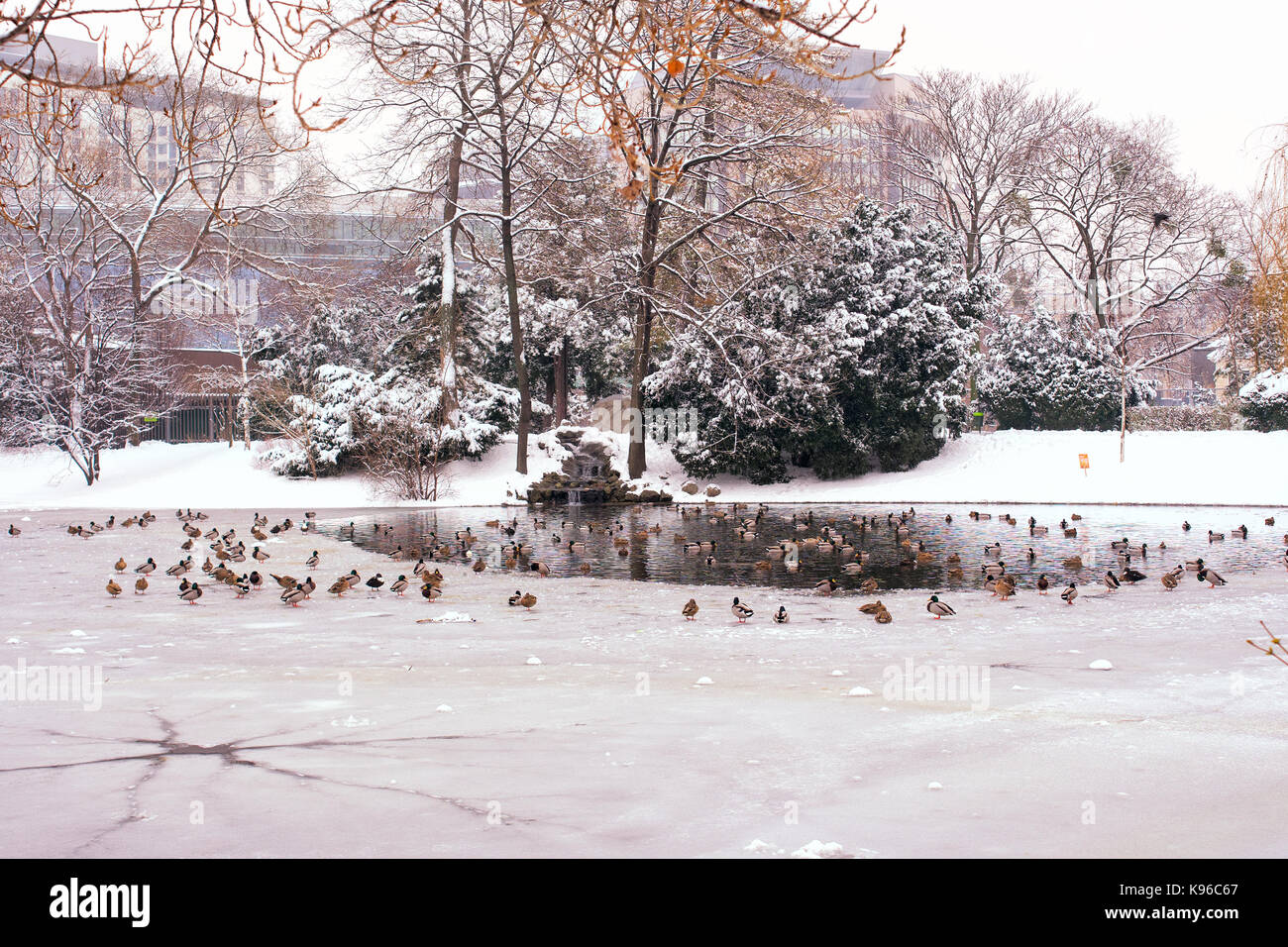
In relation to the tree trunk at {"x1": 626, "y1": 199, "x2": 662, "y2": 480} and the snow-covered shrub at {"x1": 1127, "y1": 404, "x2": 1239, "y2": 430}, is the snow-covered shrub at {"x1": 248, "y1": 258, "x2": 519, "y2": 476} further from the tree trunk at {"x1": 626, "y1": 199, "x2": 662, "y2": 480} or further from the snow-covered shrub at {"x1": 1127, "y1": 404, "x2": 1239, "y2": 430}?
the snow-covered shrub at {"x1": 1127, "y1": 404, "x2": 1239, "y2": 430}

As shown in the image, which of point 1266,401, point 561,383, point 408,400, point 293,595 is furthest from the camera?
point 561,383

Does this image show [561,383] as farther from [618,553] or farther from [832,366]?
[618,553]

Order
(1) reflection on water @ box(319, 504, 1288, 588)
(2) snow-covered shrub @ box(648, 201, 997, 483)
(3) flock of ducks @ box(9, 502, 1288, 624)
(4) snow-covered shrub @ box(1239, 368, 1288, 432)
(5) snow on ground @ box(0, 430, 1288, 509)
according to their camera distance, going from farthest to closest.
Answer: (4) snow-covered shrub @ box(1239, 368, 1288, 432), (2) snow-covered shrub @ box(648, 201, 997, 483), (5) snow on ground @ box(0, 430, 1288, 509), (1) reflection on water @ box(319, 504, 1288, 588), (3) flock of ducks @ box(9, 502, 1288, 624)

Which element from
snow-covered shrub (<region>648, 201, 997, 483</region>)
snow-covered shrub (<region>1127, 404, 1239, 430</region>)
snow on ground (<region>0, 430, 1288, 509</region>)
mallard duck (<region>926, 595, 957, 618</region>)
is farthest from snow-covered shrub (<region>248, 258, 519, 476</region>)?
snow-covered shrub (<region>1127, 404, 1239, 430</region>)

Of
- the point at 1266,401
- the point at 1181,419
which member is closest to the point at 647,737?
the point at 1266,401

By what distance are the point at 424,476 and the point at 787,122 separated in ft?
48.2

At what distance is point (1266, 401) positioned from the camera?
36031 mm

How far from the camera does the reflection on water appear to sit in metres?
15.7

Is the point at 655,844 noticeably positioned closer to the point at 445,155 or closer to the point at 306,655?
the point at 306,655

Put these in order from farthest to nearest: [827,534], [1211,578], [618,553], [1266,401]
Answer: [1266,401]
[827,534]
[618,553]
[1211,578]

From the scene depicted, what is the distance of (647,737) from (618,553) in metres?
12.1

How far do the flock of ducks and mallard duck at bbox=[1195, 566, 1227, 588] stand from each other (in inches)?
0.6

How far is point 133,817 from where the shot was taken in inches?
179
